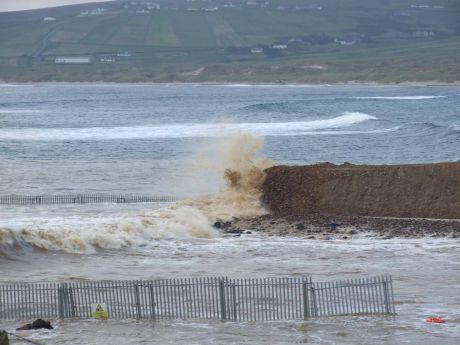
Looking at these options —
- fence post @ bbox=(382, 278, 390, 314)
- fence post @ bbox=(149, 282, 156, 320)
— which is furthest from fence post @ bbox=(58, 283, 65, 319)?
fence post @ bbox=(382, 278, 390, 314)

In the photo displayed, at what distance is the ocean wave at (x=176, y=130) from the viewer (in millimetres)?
85625

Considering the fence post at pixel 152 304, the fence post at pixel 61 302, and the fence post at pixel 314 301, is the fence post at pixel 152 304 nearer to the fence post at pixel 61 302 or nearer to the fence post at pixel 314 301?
the fence post at pixel 61 302

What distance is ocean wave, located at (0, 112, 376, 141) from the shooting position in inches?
3371

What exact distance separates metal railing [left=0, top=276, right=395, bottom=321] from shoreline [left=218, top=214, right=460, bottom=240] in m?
8.59

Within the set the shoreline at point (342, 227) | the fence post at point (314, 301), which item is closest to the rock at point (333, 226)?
the shoreline at point (342, 227)

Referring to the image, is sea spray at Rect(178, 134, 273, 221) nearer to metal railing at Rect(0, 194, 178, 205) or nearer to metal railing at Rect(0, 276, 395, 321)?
metal railing at Rect(0, 194, 178, 205)

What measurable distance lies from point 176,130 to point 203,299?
6512 cm

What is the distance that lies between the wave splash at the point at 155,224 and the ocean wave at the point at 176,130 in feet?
113

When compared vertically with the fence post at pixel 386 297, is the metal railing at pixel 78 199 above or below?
below

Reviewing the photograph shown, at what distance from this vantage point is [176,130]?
301 ft

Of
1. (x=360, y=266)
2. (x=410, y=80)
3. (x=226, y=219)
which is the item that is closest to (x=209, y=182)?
(x=226, y=219)

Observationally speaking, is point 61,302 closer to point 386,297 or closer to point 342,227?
point 386,297

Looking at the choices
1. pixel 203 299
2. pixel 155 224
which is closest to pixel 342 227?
pixel 155 224

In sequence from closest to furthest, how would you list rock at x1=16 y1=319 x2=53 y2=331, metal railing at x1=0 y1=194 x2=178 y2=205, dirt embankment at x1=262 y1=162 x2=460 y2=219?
rock at x1=16 y1=319 x2=53 y2=331, dirt embankment at x1=262 y1=162 x2=460 y2=219, metal railing at x1=0 y1=194 x2=178 y2=205
